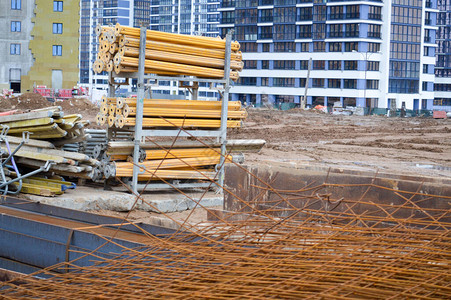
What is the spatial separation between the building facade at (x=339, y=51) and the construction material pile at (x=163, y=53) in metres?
80.7

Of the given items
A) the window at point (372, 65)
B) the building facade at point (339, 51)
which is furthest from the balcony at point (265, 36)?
the window at point (372, 65)

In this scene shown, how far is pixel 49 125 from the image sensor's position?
11.6 m

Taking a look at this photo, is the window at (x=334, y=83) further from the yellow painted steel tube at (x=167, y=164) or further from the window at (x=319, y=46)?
the yellow painted steel tube at (x=167, y=164)

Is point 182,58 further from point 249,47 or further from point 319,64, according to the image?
point 249,47

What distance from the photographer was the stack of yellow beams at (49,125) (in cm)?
1162

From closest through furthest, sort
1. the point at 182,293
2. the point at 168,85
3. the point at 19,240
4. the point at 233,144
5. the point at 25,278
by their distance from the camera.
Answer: the point at 182,293
the point at 25,278
the point at 19,240
the point at 233,144
the point at 168,85

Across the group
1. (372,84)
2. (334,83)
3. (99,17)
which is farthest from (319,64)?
(99,17)

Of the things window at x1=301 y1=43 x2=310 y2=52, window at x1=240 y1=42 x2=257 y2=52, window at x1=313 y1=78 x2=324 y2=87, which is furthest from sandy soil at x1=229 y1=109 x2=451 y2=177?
window at x1=240 y1=42 x2=257 y2=52

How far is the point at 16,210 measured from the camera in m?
9.60

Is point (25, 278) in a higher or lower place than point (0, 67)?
lower

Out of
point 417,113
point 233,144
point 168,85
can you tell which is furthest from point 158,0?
point 233,144

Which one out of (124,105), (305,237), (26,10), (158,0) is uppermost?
(158,0)

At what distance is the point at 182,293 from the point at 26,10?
56.9 metres

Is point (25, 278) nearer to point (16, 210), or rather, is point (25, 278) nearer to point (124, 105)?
point (16, 210)
